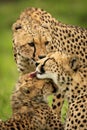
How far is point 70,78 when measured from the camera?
8.42 metres

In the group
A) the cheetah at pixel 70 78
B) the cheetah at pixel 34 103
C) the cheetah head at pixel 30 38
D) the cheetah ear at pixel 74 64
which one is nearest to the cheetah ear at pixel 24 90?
the cheetah at pixel 34 103

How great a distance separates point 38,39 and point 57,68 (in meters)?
1.16

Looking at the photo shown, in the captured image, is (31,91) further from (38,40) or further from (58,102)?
(58,102)

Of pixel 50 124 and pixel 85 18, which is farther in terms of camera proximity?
pixel 85 18

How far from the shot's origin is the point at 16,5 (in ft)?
94.1

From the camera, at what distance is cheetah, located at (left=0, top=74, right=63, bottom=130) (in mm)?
8359

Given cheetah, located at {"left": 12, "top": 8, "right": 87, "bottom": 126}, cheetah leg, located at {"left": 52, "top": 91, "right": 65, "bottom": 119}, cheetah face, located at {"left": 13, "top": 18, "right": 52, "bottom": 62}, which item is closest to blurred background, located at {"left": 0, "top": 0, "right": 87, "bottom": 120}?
cheetah, located at {"left": 12, "top": 8, "right": 87, "bottom": 126}

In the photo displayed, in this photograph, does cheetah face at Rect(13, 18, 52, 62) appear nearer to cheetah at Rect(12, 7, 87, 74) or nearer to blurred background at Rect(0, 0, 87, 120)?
cheetah at Rect(12, 7, 87, 74)

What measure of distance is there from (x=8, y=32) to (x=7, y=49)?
6.40 feet

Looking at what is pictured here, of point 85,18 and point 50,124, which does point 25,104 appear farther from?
point 85,18

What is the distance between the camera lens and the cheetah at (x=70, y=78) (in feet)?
26.9

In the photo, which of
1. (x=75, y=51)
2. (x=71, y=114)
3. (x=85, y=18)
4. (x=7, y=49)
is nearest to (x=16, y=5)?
(x=85, y=18)

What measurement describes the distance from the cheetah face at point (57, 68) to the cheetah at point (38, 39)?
0.46 metres

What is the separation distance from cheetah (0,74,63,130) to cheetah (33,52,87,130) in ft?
0.37
